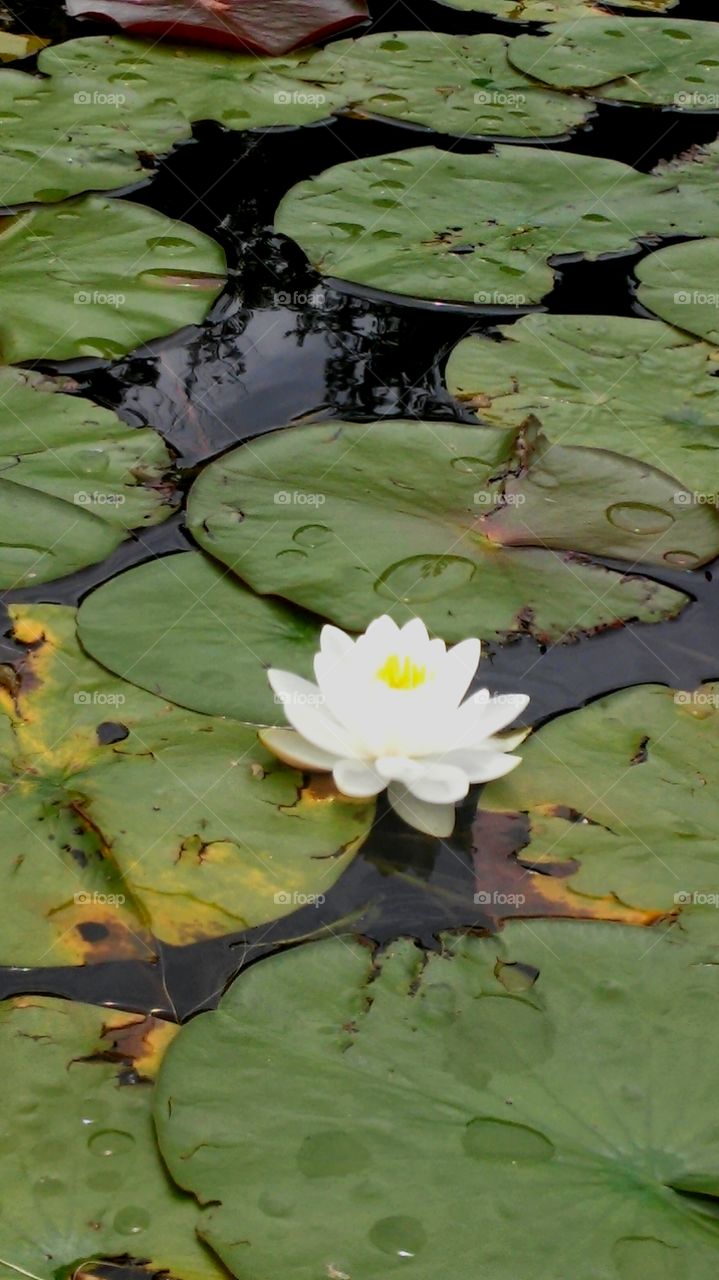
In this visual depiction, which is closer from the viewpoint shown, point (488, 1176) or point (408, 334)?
point (488, 1176)

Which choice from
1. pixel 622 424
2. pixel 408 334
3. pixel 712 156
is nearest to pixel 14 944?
pixel 622 424

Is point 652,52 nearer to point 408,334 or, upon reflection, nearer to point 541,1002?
point 408,334

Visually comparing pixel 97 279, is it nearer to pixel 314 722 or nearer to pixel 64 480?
pixel 64 480

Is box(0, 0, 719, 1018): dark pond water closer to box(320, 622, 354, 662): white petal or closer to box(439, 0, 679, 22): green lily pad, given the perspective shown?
box(439, 0, 679, 22): green lily pad

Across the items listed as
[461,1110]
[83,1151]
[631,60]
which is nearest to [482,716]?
[461,1110]

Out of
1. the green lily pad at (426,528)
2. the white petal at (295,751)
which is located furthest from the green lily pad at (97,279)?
the white petal at (295,751)

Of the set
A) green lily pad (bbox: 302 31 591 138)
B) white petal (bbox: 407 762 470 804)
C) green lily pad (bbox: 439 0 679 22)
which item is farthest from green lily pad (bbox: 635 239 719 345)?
green lily pad (bbox: 439 0 679 22)
